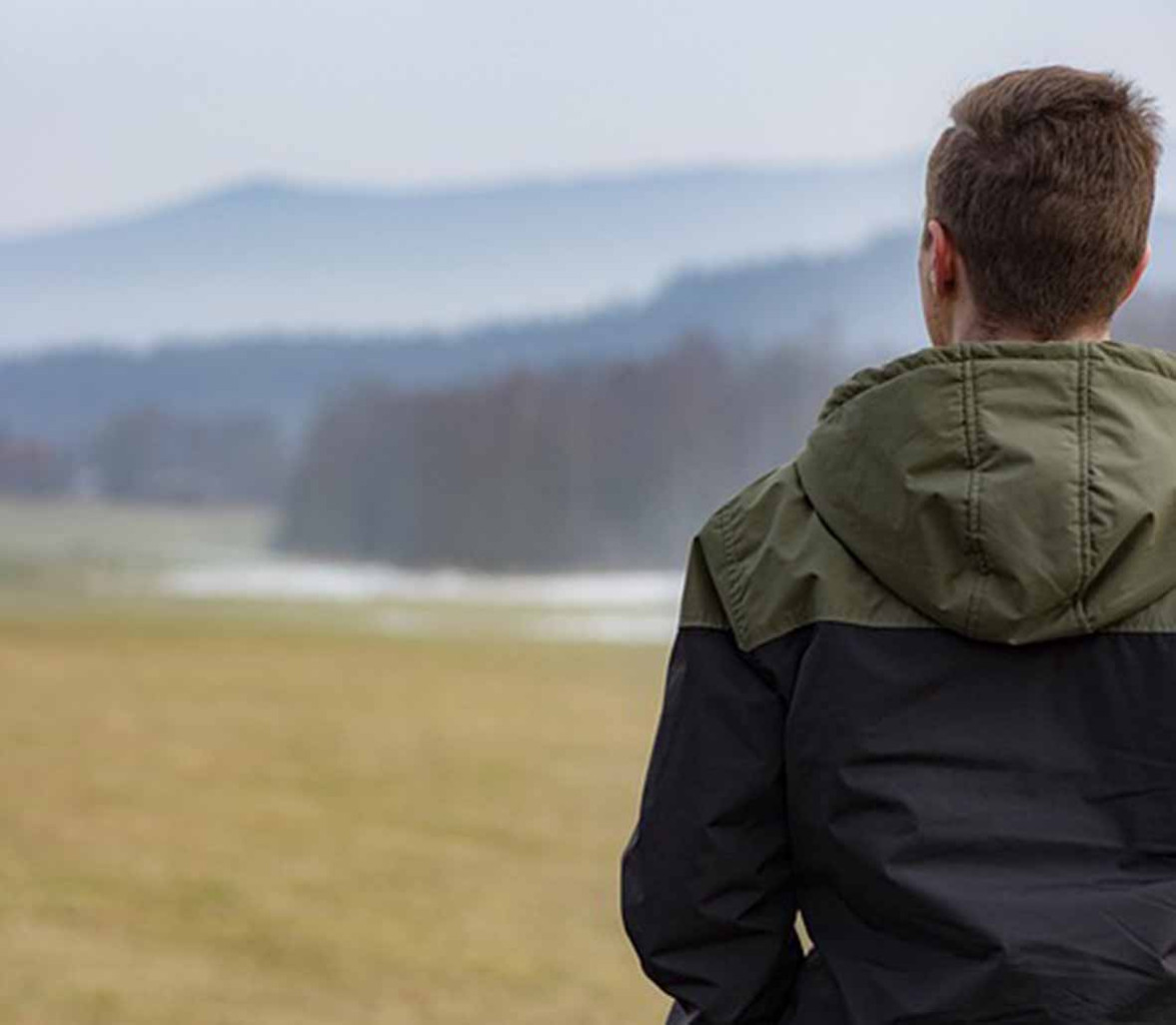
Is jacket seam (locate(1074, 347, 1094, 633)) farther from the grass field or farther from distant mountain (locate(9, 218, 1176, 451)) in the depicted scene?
distant mountain (locate(9, 218, 1176, 451))

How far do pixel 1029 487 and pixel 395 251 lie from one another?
663 centimetres

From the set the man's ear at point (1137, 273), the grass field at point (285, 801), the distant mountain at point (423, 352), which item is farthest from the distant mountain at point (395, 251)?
the man's ear at point (1137, 273)

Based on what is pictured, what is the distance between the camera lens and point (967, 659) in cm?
75

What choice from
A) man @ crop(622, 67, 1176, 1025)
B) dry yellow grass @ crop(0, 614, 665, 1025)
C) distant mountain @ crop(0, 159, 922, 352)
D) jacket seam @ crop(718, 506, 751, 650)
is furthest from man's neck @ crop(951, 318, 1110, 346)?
distant mountain @ crop(0, 159, 922, 352)

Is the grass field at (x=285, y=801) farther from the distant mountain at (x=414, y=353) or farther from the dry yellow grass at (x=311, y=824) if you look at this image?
the distant mountain at (x=414, y=353)

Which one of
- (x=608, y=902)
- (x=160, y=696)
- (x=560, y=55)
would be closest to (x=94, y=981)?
(x=608, y=902)

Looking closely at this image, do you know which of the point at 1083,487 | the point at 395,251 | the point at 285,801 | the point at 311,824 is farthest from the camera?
the point at 395,251

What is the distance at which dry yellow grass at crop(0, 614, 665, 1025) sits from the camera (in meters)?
3.31

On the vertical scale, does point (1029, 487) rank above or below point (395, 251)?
below

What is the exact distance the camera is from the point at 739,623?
763 mm

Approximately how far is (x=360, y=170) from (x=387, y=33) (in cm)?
91

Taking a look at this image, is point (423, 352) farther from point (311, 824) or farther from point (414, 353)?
point (311, 824)

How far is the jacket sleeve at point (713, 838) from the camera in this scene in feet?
2.51

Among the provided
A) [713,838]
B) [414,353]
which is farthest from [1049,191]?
[414,353]
